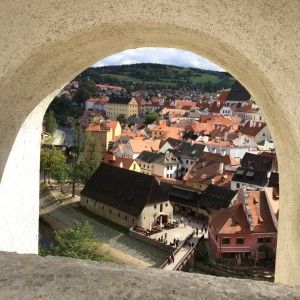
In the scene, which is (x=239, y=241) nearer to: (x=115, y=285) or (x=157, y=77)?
(x=115, y=285)

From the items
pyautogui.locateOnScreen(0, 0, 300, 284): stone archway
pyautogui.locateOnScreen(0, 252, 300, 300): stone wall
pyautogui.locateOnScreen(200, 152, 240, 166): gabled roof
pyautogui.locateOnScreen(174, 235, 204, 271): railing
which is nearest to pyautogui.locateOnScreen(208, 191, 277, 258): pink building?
pyautogui.locateOnScreen(174, 235, 204, 271): railing

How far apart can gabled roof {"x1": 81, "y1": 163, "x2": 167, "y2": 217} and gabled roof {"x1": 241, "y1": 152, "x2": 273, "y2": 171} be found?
875cm

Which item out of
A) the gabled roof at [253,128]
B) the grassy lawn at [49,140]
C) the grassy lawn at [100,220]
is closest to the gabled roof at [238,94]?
the gabled roof at [253,128]

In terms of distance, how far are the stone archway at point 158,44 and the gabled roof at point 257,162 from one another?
27.3 meters

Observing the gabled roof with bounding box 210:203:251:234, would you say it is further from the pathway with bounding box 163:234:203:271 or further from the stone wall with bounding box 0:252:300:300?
the stone wall with bounding box 0:252:300:300

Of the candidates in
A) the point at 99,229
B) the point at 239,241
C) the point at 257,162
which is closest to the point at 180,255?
the point at 239,241

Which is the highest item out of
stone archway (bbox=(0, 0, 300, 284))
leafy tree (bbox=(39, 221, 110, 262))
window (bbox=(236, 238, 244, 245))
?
stone archway (bbox=(0, 0, 300, 284))

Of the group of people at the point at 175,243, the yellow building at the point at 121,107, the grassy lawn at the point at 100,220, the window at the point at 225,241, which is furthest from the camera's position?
the yellow building at the point at 121,107

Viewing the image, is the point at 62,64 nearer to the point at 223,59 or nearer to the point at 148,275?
the point at 223,59

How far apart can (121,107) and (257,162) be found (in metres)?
42.8

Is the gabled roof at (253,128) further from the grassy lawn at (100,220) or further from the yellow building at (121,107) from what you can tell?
the yellow building at (121,107)

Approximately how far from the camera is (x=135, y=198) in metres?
23.5

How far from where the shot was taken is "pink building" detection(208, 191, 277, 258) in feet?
58.9

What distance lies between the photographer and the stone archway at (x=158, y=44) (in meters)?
1.63
